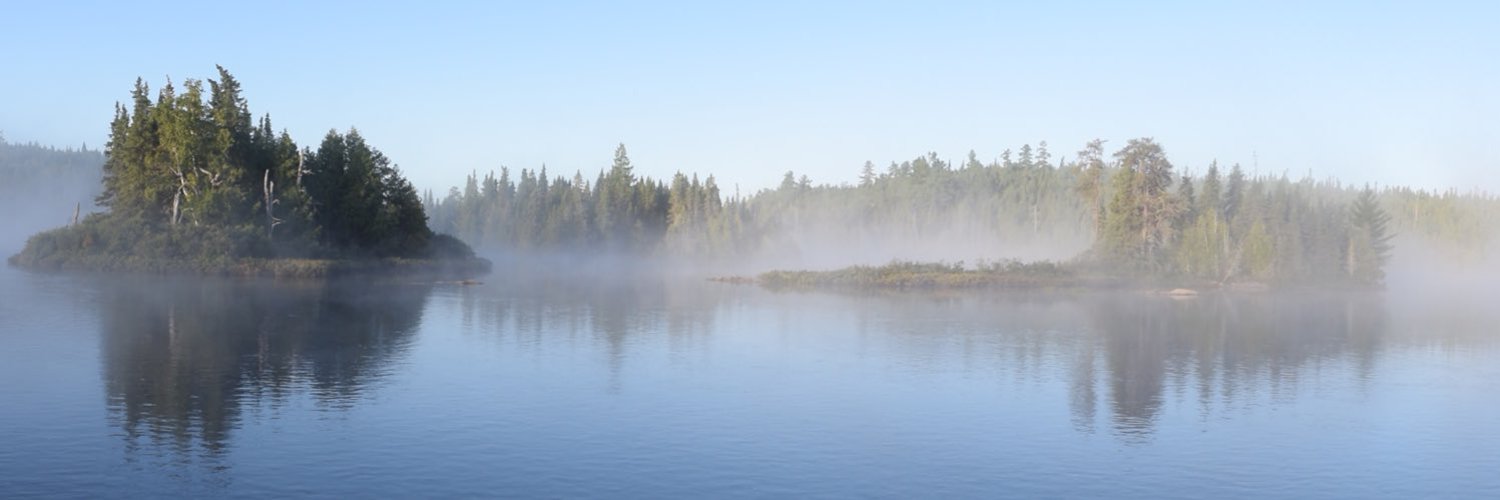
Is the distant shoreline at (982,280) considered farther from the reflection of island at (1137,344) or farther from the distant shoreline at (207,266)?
the distant shoreline at (207,266)

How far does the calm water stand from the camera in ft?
96.1

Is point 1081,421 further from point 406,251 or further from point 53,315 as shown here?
point 406,251

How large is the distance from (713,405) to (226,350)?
2172 cm

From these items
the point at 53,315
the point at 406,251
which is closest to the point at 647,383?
the point at 53,315

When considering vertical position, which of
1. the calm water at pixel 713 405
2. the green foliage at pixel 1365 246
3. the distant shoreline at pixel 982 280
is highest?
the green foliage at pixel 1365 246

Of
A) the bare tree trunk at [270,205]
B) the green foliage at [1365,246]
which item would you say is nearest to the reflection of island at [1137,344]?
the green foliage at [1365,246]

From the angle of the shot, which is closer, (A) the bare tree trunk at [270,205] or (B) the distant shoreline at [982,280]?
(B) the distant shoreline at [982,280]

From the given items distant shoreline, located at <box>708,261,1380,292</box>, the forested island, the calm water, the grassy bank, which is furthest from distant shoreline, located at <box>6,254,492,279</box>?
the grassy bank

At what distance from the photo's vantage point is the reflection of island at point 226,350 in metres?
34.8

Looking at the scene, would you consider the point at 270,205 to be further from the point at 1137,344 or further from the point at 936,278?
the point at 1137,344

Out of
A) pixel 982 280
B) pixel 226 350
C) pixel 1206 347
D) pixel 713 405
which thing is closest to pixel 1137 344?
pixel 1206 347

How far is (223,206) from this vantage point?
330 feet

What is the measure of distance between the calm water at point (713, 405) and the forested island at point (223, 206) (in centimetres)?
2721

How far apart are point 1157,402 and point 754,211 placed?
520 ft
